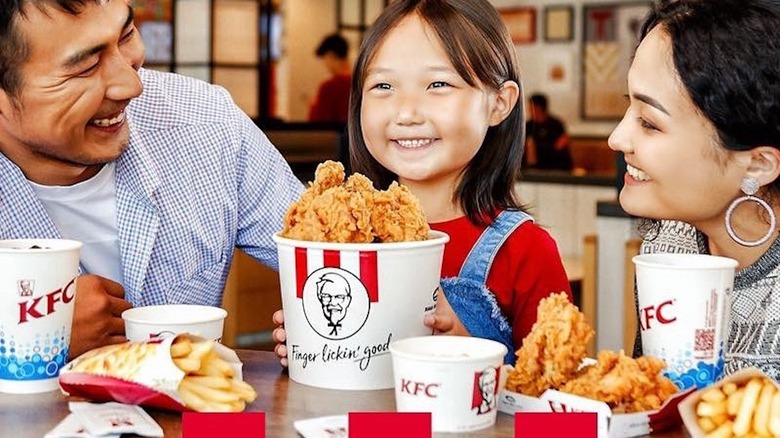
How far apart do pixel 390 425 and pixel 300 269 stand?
229mm

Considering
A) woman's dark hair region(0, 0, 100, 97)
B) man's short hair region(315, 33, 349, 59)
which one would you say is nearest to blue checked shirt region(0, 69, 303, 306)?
woman's dark hair region(0, 0, 100, 97)

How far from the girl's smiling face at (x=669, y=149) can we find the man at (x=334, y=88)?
7.20 metres

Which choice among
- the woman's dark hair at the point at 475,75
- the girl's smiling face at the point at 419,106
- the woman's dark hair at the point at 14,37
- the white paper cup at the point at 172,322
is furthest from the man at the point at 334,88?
the white paper cup at the point at 172,322

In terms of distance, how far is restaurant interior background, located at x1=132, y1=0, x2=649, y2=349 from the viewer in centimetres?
393

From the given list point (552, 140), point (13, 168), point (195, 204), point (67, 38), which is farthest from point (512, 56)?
point (552, 140)

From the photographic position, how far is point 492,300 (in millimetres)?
1717

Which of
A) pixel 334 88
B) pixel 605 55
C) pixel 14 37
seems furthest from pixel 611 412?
pixel 605 55

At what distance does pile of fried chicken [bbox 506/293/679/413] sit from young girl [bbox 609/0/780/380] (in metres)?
0.47

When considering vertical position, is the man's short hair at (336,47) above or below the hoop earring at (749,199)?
above

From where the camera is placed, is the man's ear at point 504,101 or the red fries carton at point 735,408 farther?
the man's ear at point 504,101

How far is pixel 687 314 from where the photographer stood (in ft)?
3.76

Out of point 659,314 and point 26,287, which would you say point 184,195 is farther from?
point 659,314

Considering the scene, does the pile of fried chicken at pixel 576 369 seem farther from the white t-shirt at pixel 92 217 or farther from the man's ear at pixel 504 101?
the white t-shirt at pixel 92 217

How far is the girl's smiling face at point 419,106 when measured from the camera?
1772 millimetres
